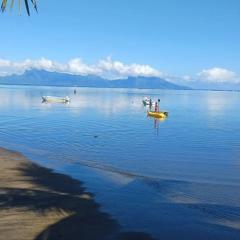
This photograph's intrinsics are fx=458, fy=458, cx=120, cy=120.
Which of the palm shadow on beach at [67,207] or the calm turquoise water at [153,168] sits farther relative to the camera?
the calm turquoise water at [153,168]

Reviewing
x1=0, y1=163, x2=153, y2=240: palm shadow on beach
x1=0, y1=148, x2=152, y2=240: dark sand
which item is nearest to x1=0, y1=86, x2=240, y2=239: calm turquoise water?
x1=0, y1=163, x2=153, y2=240: palm shadow on beach

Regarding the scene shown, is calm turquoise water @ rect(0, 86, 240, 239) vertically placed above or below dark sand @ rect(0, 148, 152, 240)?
below

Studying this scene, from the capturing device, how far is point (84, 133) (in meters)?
53.0

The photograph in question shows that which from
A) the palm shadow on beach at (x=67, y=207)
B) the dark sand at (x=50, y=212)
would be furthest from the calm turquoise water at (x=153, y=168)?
the dark sand at (x=50, y=212)

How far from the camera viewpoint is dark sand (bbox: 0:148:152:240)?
15.8m

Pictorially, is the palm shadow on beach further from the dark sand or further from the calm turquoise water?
the calm turquoise water

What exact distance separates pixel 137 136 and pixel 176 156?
14.6 m

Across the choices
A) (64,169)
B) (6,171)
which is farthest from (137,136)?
(6,171)

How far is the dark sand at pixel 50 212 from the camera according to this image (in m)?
15.8

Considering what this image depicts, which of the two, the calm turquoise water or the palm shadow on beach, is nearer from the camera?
the palm shadow on beach

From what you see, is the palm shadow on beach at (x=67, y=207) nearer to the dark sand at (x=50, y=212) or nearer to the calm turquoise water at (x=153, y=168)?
the dark sand at (x=50, y=212)

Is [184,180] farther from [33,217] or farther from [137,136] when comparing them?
[137,136]

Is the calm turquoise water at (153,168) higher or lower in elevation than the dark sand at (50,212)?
lower

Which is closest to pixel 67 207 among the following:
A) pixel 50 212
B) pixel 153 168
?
pixel 50 212
